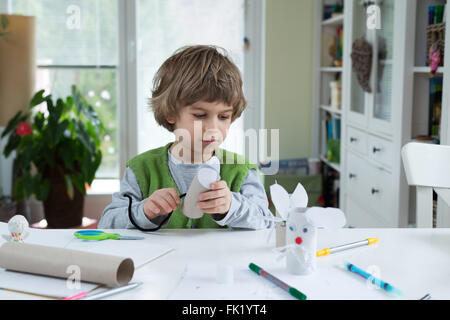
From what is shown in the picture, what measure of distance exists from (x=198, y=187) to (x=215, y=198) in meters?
0.05

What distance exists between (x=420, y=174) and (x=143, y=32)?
2.83 m

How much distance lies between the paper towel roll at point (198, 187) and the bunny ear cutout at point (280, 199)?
0.37ft

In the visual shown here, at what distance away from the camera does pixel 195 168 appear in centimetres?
141

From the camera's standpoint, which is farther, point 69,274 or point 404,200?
point 404,200

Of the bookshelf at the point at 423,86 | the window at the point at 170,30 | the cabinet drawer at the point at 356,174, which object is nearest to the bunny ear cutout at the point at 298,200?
the bookshelf at the point at 423,86

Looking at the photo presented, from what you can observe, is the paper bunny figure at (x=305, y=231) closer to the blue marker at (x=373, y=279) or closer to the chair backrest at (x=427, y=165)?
the blue marker at (x=373, y=279)

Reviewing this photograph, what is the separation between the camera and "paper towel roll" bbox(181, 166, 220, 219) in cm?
99

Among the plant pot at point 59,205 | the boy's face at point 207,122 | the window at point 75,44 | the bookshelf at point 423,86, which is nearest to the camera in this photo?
the boy's face at point 207,122

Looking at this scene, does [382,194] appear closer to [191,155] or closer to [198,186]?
[191,155]

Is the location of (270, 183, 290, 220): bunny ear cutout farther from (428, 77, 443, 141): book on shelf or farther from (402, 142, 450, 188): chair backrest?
(428, 77, 443, 141): book on shelf

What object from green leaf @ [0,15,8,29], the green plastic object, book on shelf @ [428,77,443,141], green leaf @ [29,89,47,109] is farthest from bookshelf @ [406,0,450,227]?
green leaf @ [0,15,8,29]

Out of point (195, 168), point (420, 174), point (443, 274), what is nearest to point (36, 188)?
point (195, 168)

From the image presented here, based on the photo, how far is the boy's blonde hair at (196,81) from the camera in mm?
1290
